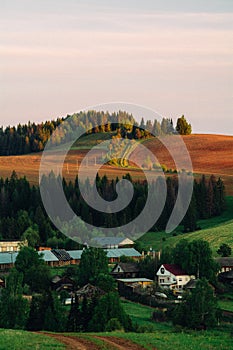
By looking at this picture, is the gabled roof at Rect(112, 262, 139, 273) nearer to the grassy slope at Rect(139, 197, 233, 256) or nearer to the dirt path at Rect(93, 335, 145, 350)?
the grassy slope at Rect(139, 197, 233, 256)

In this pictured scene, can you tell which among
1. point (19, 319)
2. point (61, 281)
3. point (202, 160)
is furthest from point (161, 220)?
point (19, 319)

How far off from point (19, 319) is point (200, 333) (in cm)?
895

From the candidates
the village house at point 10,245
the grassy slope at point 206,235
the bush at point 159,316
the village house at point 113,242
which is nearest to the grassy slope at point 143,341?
the bush at point 159,316

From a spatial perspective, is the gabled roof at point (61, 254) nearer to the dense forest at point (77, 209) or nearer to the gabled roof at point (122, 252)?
the gabled roof at point (122, 252)

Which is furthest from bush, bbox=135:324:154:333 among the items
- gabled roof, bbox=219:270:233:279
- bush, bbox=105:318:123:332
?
gabled roof, bbox=219:270:233:279

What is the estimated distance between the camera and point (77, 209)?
102 metres

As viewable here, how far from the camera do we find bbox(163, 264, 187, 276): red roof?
6103cm

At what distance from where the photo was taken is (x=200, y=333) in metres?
39.3

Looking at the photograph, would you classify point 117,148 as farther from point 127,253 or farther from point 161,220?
point 127,253

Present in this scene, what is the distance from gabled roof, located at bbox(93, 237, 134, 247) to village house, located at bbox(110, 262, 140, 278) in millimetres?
17445

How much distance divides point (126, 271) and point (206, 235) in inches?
737

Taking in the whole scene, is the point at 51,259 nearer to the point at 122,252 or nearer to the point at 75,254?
the point at 75,254

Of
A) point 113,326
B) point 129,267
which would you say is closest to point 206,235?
point 129,267

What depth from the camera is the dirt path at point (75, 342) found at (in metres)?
29.5
